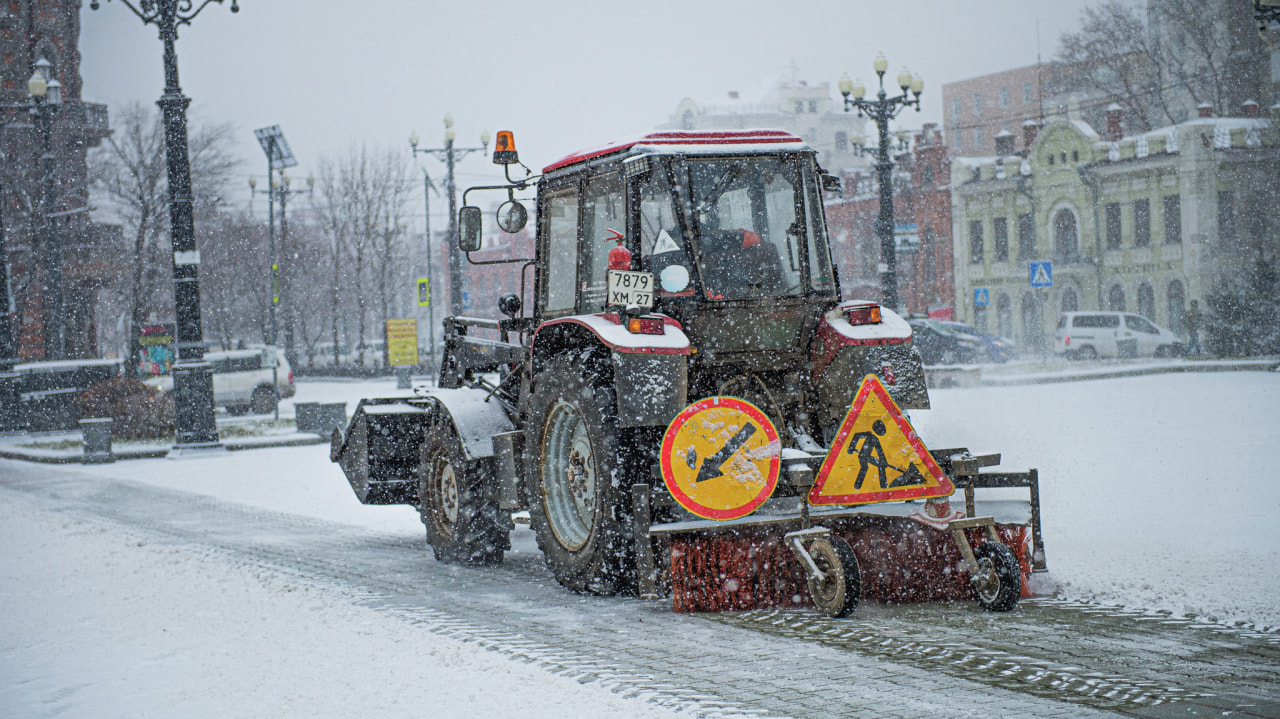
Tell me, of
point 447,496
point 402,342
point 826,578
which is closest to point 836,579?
point 826,578

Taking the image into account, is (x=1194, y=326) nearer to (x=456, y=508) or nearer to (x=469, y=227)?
(x=456, y=508)

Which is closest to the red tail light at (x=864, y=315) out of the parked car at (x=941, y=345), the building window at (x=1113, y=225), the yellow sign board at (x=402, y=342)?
the yellow sign board at (x=402, y=342)

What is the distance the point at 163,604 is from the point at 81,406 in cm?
1840

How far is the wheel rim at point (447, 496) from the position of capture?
9.09 m

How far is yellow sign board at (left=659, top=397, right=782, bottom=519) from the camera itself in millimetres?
6492

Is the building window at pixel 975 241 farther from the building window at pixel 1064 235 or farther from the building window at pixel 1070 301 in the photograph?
the building window at pixel 1070 301

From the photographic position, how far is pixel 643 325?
6879 millimetres

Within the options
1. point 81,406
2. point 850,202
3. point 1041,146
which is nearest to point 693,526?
point 81,406

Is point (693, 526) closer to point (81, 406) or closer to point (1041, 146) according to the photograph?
point (81, 406)

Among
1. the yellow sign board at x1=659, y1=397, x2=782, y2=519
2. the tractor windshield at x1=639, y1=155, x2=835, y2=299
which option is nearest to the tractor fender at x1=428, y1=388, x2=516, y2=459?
the tractor windshield at x1=639, y1=155, x2=835, y2=299

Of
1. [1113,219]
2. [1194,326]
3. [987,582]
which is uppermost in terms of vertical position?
[1113,219]

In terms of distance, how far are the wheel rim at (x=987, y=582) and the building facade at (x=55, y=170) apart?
38983 mm

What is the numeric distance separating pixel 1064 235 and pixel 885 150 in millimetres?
29904

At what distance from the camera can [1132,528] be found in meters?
9.28
